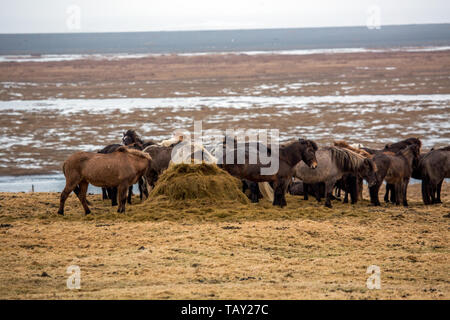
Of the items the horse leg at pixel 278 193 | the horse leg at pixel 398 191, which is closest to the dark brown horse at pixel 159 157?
the horse leg at pixel 278 193

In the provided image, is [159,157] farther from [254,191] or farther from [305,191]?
[305,191]

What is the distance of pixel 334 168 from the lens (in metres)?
12.5

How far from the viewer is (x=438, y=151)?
13.5 m

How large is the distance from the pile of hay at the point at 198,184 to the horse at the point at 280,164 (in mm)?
228

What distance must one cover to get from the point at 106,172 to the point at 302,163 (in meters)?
4.24

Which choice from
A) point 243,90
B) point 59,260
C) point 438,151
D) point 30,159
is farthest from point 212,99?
point 59,260

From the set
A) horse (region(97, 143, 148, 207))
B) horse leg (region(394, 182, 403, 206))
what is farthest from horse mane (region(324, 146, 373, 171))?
horse (region(97, 143, 148, 207))

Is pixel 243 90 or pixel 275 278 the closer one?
pixel 275 278

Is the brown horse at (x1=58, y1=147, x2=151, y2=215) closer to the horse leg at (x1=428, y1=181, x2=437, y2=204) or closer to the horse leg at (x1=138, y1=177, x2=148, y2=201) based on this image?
the horse leg at (x1=138, y1=177, x2=148, y2=201)

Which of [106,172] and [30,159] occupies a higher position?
[106,172]

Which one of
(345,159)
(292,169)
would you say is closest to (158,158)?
(292,169)

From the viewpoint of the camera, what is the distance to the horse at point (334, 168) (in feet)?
40.9

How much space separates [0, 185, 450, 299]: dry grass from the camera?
6.61 meters
